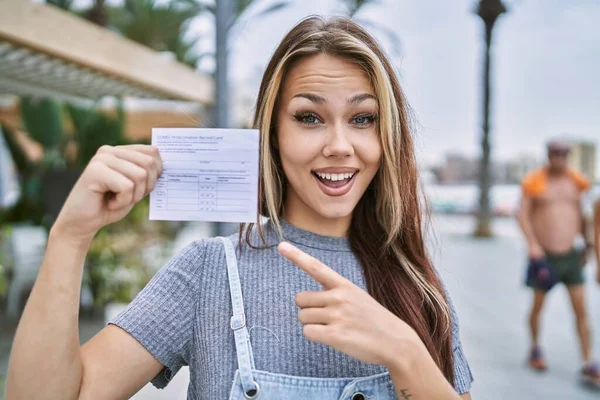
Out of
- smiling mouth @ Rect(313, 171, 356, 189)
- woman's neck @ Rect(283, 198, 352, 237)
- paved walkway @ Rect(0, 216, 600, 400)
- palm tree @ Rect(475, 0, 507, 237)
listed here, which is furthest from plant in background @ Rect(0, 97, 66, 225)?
palm tree @ Rect(475, 0, 507, 237)

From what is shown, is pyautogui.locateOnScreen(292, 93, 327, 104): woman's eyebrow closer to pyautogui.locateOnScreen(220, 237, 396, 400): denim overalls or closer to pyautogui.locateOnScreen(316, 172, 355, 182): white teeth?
pyautogui.locateOnScreen(316, 172, 355, 182): white teeth

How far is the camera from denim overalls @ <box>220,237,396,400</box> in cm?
99

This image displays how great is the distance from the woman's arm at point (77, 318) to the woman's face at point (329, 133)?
0.28m

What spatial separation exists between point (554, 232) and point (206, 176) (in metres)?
3.87

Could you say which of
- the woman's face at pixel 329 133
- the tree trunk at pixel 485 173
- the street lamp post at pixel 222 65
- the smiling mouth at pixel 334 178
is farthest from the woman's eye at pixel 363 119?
the tree trunk at pixel 485 173

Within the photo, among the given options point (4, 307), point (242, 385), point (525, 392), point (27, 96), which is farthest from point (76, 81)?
point (242, 385)

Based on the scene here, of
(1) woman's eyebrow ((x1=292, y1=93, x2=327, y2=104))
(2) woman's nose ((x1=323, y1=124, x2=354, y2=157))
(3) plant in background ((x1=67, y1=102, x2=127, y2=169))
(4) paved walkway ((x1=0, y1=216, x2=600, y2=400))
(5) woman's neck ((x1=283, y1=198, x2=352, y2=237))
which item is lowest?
(4) paved walkway ((x1=0, y1=216, x2=600, y2=400))

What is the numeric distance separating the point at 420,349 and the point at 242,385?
316 millimetres

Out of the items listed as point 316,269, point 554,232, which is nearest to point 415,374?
point 316,269

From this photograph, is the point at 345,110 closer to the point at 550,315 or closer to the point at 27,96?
the point at 550,315

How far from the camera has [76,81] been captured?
554 centimetres

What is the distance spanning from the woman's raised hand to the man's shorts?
393 cm

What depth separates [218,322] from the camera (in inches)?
41.0

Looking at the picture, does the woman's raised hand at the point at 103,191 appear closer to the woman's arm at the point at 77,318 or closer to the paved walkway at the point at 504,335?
the woman's arm at the point at 77,318
